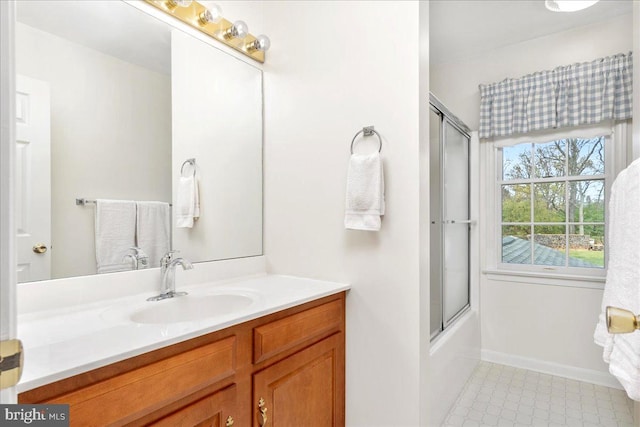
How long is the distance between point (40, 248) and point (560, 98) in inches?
122

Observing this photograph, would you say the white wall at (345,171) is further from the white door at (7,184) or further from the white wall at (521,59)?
the white wall at (521,59)

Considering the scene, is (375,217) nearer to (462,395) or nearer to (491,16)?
(462,395)

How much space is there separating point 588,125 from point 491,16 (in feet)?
3.34

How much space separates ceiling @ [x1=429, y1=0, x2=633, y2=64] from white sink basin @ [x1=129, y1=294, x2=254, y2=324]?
2183 mm

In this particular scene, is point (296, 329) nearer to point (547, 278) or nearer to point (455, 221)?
point (455, 221)

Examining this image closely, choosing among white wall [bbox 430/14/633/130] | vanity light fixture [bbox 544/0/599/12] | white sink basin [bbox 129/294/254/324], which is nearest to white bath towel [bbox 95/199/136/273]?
white sink basin [bbox 129/294/254/324]

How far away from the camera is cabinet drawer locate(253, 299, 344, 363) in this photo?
1260 mm

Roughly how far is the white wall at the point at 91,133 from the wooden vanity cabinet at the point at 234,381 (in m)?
0.60

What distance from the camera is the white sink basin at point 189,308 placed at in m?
1.32

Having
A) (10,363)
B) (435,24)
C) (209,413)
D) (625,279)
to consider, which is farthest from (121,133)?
(435,24)

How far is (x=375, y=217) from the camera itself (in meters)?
1.57

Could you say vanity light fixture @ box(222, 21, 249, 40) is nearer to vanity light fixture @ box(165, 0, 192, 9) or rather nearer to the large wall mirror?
the large wall mirror

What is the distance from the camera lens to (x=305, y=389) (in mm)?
1467

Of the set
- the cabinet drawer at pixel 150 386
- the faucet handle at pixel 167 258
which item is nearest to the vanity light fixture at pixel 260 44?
the faucet handle at pixel 167 258
